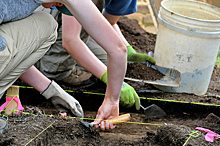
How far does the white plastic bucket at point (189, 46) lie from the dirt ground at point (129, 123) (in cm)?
16

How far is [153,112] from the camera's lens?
2320mm

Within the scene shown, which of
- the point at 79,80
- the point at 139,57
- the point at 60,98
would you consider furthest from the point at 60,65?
the point at 139,57

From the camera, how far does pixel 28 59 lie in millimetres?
1760

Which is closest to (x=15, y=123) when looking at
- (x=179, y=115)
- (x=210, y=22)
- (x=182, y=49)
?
(x=179, y=115)

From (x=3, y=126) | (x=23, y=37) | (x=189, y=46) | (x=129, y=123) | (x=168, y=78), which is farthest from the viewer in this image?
(x=168, y=78)

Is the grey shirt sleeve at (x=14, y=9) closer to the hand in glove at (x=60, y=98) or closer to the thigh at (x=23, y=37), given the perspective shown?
the thigh at (x=23, y=37)

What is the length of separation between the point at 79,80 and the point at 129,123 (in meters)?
0.75

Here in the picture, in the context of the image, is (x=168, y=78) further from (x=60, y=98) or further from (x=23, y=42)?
(x=23, y=42)

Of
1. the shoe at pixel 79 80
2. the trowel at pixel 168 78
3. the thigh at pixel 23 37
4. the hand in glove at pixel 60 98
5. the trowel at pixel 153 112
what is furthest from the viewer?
the shoe at pixel 79 80

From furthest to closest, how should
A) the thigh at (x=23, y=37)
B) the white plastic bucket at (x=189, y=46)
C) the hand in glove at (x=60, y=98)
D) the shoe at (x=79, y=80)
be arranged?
the shoe at (x=79, y=80) < the white plastic bucket at (x=189, y=46) < the hand in glove at (x=60, y=98) < the thigh at (x=23, y=37)

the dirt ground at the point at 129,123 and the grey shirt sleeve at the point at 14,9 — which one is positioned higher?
the grey shirt sleeve at the point at 14,9

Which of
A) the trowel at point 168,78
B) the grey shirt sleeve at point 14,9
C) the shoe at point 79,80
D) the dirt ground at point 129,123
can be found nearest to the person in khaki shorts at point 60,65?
the shoe at point 79,80

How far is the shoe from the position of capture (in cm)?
275

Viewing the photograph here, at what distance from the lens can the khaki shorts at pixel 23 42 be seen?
1.58 meters
